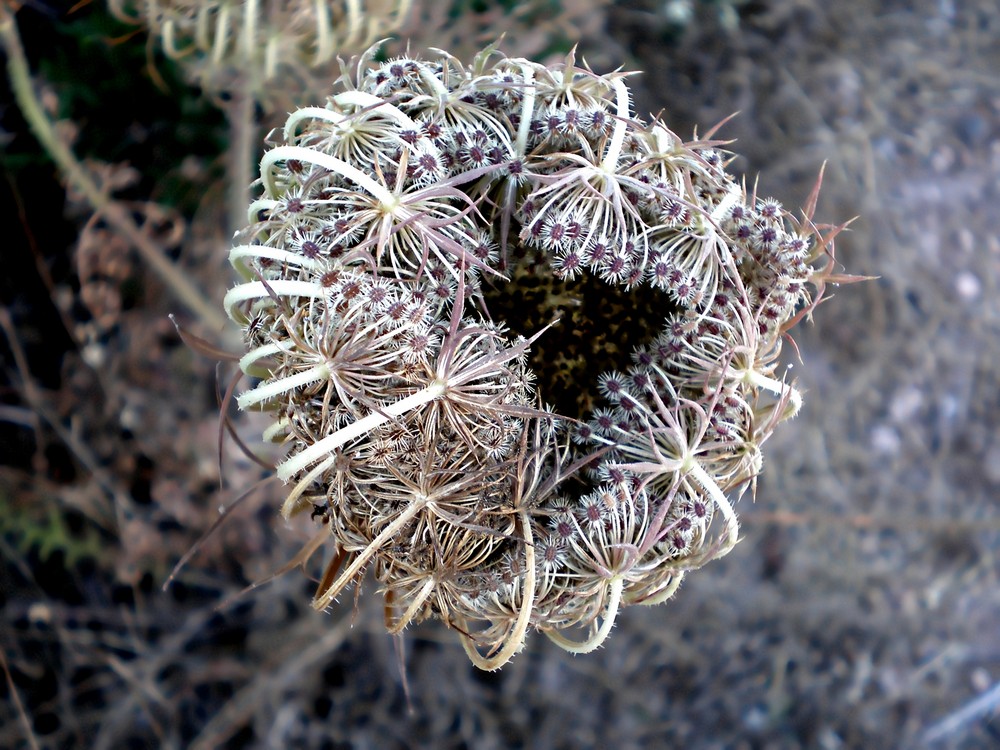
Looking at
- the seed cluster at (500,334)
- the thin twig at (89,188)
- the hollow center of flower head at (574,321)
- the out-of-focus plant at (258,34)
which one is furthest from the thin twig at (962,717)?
the out-of-focus plant at (258,34)

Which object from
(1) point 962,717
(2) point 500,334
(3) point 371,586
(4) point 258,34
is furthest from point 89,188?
(1) point 962,717

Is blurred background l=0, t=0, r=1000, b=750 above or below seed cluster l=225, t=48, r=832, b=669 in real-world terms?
below

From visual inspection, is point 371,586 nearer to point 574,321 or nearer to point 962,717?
point 574,321

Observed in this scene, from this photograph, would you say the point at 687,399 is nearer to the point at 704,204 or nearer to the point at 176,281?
the point at 704,204

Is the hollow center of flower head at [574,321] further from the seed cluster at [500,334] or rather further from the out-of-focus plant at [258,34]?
the out-of-focus plant at [258,34]

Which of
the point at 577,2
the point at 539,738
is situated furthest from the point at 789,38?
the point at 539,738

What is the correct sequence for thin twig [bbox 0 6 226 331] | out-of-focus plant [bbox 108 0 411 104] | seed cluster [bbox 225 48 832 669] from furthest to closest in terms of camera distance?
thin twig [bbox 0 6 226 331] → out-of-focus plant [bbox 108 0 411 104] → seed cluster [bbox 225 48 832 669]

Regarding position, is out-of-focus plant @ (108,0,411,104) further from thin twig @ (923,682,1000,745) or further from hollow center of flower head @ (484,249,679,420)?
thin twig @ (923,682,1000,745)

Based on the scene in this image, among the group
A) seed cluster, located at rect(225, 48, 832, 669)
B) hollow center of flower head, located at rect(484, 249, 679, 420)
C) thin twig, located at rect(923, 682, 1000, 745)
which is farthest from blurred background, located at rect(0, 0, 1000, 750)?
hollow center of flower head, located at rect(484, 249, 679, 420)
